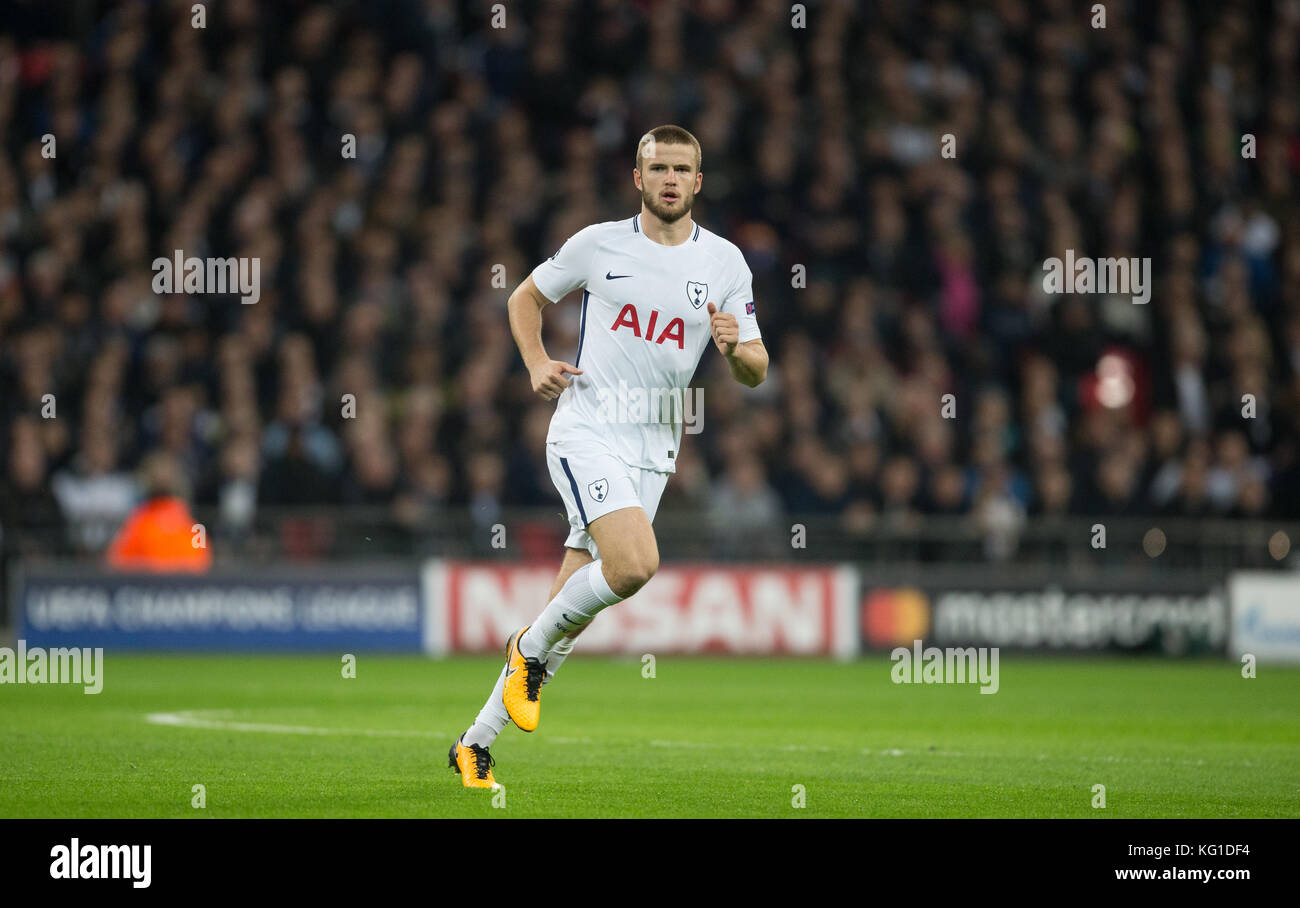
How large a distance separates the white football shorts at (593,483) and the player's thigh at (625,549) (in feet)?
0.18

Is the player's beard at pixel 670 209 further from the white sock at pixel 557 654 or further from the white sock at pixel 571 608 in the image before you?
the white sock at pixel 557 654

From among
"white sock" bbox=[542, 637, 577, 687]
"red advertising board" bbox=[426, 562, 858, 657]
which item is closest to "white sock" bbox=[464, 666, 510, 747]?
"white sock" bbox=[542, 637, 577, 687]

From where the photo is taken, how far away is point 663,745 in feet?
32.9

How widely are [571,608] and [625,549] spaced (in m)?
0.34

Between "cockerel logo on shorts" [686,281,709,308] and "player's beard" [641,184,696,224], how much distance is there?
0.29 meters

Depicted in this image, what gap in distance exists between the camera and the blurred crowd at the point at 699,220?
18.5m

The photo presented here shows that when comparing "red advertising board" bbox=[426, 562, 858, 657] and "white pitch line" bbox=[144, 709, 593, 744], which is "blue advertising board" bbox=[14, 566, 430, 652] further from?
"white pitch line" bbox=[144, 709, 593, 744]

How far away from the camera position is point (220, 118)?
20.7m

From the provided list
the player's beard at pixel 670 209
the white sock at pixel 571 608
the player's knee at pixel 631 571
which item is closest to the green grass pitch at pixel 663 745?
the white sock at pixel 571 608

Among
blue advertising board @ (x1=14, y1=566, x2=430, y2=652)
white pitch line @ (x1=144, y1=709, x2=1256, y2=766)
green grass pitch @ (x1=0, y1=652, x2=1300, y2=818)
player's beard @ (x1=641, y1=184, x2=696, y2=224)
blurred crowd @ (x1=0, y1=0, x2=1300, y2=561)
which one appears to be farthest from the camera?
blurred crowd @ (x1=0, y1=0, x2=1300, y2=561)

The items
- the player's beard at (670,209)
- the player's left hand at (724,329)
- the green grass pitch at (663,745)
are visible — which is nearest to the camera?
the green grass pitch at (663,745)

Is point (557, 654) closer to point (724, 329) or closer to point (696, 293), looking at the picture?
point (724, 329)

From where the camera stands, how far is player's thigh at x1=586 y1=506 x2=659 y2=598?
303 inches
